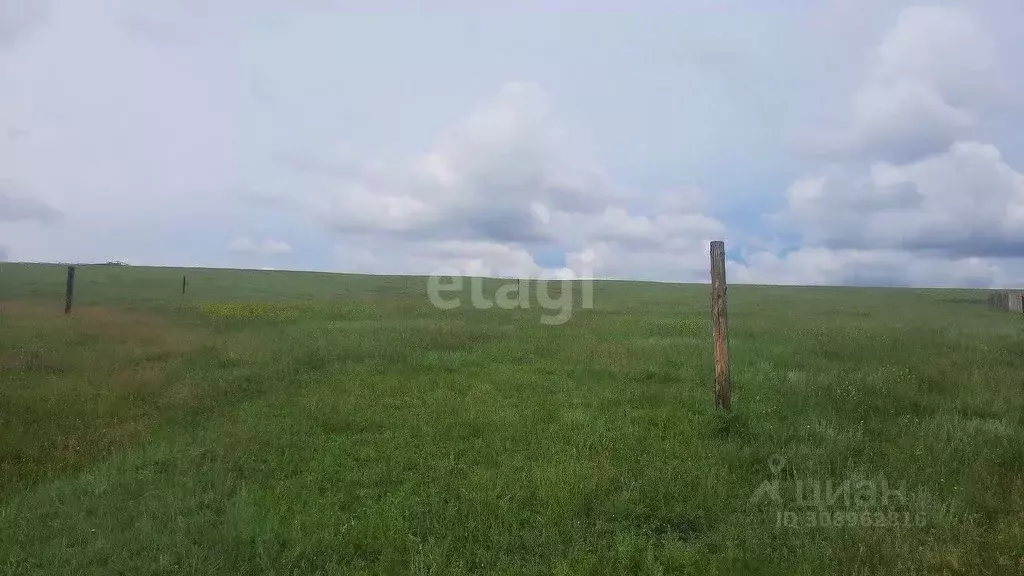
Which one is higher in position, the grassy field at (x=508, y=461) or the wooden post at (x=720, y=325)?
the wooden post at (x=720, y=325)

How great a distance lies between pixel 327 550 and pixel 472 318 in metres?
24.0

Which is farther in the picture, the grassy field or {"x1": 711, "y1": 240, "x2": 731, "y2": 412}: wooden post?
{"x1": 711, "y1": 240, "x2": 731, "y2": 412}: wooden post

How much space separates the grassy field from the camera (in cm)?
667

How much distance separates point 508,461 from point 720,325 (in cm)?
532

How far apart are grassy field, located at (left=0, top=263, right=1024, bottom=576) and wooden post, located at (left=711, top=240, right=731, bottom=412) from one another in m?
0.43

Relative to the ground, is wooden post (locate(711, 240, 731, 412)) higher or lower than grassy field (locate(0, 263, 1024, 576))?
higher

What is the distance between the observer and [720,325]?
11719 mm

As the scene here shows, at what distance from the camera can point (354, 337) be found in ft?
68.2

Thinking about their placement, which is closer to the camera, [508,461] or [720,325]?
Result: [508,461]

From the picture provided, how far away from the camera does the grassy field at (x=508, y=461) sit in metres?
6.67

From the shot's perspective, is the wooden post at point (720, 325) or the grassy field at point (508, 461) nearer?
the grassy field at point (508, 461)

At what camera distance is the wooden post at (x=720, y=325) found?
11.6 meters

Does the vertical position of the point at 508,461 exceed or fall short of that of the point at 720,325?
it falls short

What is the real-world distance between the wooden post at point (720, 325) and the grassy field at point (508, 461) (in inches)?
17.0
